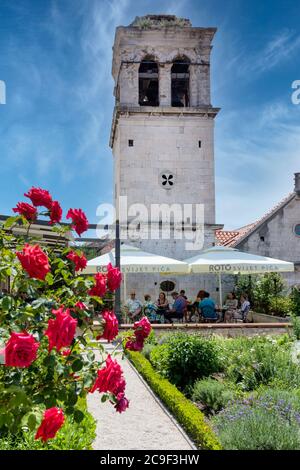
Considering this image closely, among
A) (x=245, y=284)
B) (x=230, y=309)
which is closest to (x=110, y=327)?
(x=230, y=309)

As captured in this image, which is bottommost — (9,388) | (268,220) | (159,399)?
(159,399)

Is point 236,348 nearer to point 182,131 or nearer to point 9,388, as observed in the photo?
point 9,388

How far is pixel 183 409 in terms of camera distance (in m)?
6.30

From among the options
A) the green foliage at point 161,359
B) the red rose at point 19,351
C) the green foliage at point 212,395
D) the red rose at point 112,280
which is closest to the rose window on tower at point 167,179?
the green foliage at point 161,359

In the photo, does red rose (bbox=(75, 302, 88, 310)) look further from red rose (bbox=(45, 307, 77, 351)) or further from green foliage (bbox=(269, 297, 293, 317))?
green foliage (bbox=(269, 297, 293, 317))

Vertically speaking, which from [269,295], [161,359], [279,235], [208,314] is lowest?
[161,359]

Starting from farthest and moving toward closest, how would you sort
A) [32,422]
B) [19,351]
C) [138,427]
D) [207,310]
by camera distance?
1. [207,310]
2. [138,427]
3. [32,422]
4. [19,351]

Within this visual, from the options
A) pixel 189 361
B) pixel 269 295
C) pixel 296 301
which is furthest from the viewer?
pixel 269 295

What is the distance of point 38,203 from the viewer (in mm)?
3506

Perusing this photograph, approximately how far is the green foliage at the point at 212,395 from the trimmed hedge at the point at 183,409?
0.82 feet

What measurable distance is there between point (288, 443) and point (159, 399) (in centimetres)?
312

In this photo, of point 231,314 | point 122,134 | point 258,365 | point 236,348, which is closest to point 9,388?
point 258,365

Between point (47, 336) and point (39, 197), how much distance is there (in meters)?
0.99

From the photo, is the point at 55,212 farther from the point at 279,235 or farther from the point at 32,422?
the point at 279,235
